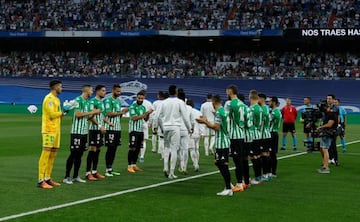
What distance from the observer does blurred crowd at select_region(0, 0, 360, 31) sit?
55188 mm

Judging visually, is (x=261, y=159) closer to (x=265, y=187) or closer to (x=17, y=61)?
(x=265, y=187)

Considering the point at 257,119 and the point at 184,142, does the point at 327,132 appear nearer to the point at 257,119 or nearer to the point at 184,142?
the point at 257,119

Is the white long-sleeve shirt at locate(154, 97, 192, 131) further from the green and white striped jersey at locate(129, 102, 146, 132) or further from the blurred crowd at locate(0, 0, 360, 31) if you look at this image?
the blurred crowd at locate(0, 0, 360, 31)

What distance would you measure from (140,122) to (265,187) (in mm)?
4441

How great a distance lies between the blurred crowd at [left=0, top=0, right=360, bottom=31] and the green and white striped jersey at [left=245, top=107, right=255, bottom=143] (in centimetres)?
4018

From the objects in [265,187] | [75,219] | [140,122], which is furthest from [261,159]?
[75,219]

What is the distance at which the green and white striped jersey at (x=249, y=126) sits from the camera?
46.2 ft

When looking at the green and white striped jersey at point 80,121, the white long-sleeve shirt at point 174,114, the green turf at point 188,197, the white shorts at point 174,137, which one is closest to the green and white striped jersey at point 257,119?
the green turf at point 188,197

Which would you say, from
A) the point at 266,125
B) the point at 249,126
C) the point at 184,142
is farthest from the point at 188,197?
the point at 184,142

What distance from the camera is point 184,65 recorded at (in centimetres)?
5850

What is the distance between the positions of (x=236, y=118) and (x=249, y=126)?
597mm

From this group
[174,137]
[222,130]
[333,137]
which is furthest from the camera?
[333,137]

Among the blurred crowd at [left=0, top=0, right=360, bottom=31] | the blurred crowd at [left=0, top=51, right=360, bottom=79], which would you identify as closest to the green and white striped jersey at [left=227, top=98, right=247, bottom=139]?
the blurred crowd at [left=0, top=51, right=360, bottom=79]

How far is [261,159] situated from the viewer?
1597 centimetres
